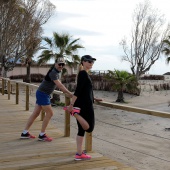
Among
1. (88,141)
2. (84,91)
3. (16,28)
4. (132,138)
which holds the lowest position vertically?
(132,138)

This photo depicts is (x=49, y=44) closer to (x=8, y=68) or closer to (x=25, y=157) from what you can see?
(x=8, y=68)

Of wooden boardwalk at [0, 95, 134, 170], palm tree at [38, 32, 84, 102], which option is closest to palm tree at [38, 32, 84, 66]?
palm tree at [38, 32, 84, 102]

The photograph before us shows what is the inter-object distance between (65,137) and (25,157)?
1333 millimetres

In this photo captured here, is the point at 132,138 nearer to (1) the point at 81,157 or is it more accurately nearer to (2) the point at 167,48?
(1) the point at 81,157

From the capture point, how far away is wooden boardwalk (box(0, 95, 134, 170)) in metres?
3.82

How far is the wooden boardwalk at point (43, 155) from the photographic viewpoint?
12.5 feet

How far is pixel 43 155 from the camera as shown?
4285 millimetres

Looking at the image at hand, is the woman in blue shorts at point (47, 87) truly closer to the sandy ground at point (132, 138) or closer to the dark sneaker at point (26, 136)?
the dark sneaker at point (26, 136)

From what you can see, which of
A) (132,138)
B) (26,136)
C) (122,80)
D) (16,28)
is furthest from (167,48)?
(26,136)

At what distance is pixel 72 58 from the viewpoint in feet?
68.3

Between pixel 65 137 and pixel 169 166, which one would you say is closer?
pixel 65 137

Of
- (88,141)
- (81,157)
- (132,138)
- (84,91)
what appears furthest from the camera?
(132,138)

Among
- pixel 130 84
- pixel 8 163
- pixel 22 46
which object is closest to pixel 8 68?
pixel 22 46

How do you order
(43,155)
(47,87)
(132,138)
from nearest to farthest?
(43,155) → (47,87) → (132,138)
